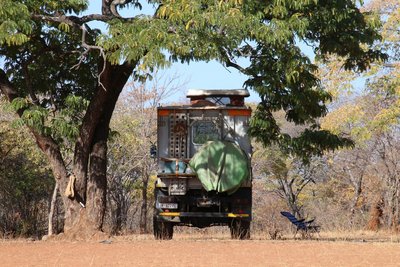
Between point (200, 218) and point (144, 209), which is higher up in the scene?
point (144, 209)

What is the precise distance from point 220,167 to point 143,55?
12.5 ft

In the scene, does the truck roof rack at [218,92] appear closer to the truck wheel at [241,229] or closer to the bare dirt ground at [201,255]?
the truck wheel at [241,229]

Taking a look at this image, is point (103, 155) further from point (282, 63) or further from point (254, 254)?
point (254, 254)

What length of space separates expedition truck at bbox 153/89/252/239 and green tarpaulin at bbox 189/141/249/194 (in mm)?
80

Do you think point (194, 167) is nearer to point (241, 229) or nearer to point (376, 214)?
point (241, 229)

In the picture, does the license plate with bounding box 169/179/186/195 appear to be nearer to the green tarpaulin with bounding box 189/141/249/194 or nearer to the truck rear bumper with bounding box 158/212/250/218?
the truck rear bumper with bounding box 158/212/250/218

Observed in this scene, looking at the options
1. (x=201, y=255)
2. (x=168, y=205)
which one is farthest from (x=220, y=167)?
(x=201, y=255)

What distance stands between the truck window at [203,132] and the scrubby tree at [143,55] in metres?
1.98

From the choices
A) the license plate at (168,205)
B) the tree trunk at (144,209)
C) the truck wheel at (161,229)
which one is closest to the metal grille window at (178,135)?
the license plate at (168,205)

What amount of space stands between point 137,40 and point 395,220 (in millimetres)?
17724

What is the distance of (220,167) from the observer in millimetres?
15555

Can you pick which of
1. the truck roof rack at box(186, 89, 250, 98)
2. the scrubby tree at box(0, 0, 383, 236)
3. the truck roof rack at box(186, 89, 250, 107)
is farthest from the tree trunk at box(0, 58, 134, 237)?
the truck roof rack at box(186, 89, 250, 98)

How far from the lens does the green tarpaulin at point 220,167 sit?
15585 mm

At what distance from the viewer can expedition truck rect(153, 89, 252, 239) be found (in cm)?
1638
